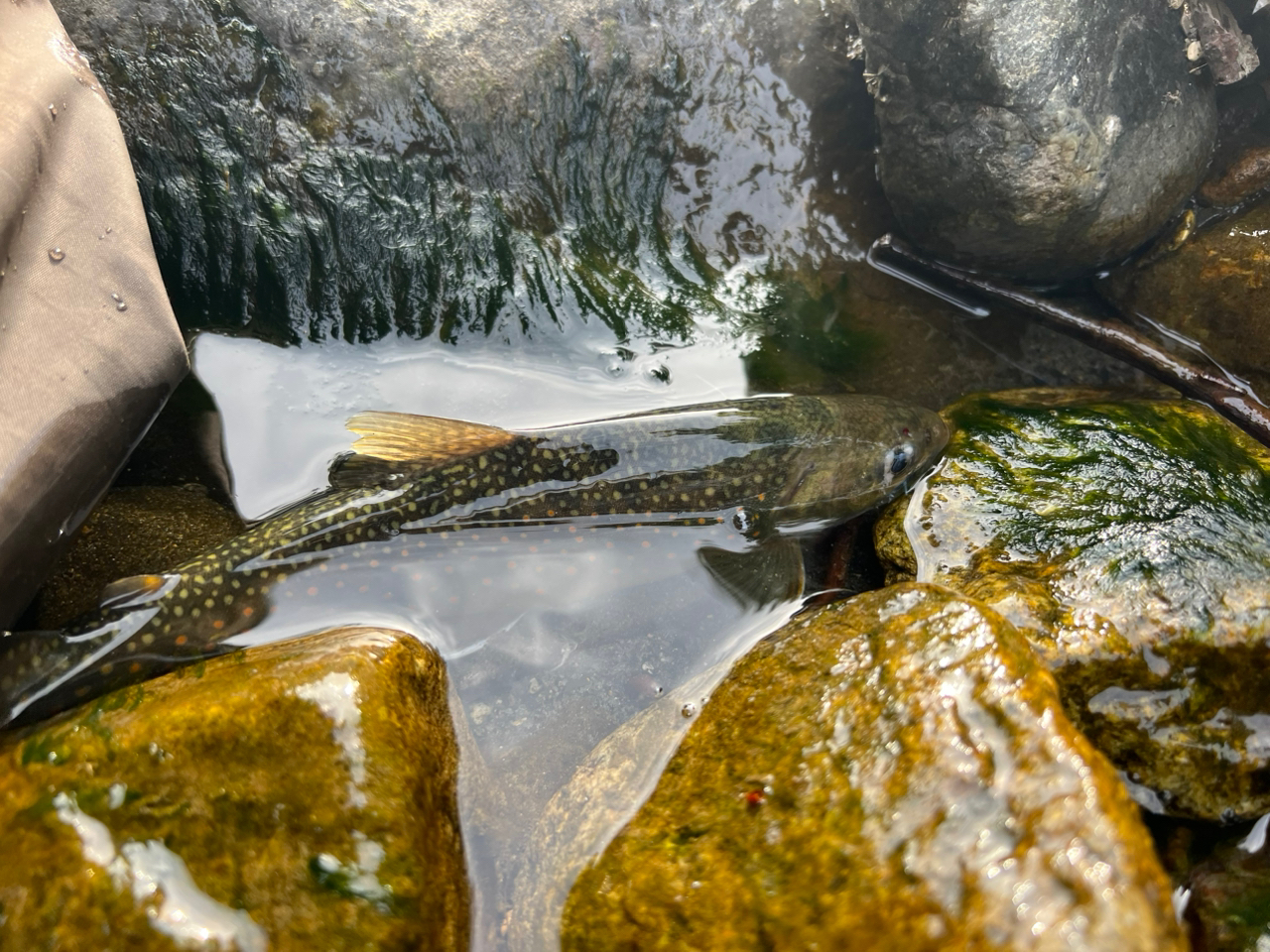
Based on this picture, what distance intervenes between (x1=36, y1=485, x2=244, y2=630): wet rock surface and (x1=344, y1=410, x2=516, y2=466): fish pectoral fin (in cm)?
76

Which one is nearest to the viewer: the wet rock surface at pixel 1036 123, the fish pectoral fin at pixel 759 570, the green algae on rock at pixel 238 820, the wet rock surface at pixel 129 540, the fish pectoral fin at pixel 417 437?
the green algae on rock at pixel 238 820

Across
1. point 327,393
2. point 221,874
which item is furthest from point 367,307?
point 221,874

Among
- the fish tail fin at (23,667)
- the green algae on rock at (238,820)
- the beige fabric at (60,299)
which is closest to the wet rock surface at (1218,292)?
the green algae on rock at (238,820)

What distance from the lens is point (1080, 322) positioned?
421 centimetres

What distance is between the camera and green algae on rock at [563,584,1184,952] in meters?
1.66

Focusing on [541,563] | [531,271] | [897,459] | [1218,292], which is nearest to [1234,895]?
[897,459]

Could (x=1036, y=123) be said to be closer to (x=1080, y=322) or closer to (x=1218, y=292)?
(x=1080, y=322)

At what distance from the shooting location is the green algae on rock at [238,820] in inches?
76.3

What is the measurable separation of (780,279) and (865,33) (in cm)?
127

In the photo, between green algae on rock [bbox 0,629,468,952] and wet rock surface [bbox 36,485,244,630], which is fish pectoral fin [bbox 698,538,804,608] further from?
wet rock surface [bbox 36,485,244,630]

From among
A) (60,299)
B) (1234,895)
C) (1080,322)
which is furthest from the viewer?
(1080,322)

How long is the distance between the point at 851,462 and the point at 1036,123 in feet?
5.96

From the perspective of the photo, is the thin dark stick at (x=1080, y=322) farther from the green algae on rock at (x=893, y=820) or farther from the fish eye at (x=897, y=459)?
the green algae on rock at (x=893, y=820)

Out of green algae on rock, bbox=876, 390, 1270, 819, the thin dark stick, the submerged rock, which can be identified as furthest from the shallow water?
the submerged rock
